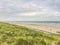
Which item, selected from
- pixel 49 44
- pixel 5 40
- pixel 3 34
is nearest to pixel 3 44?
pixel 5 40

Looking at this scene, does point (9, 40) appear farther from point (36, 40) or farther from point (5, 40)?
point (36, 40)

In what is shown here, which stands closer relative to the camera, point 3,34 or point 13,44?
point 13,44

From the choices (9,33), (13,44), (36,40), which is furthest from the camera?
(9,33)

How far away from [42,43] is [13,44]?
301 cm

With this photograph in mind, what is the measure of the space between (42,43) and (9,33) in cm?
403

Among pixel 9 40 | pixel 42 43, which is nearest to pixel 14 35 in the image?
pixel 9 40

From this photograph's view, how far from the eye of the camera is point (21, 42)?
59.4 feet

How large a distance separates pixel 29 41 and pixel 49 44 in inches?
90.6

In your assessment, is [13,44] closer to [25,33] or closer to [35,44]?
[35,44]

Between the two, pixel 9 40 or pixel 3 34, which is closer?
pixel 9 40

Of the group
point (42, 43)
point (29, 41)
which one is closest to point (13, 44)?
point (29, 41)

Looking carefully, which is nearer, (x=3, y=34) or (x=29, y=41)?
(x=29, y=41)

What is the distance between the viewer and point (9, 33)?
2091 centimetres

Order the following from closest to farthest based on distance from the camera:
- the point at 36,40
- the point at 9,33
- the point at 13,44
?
the point at 13,44
the point at 36,40
the point at 9,33
